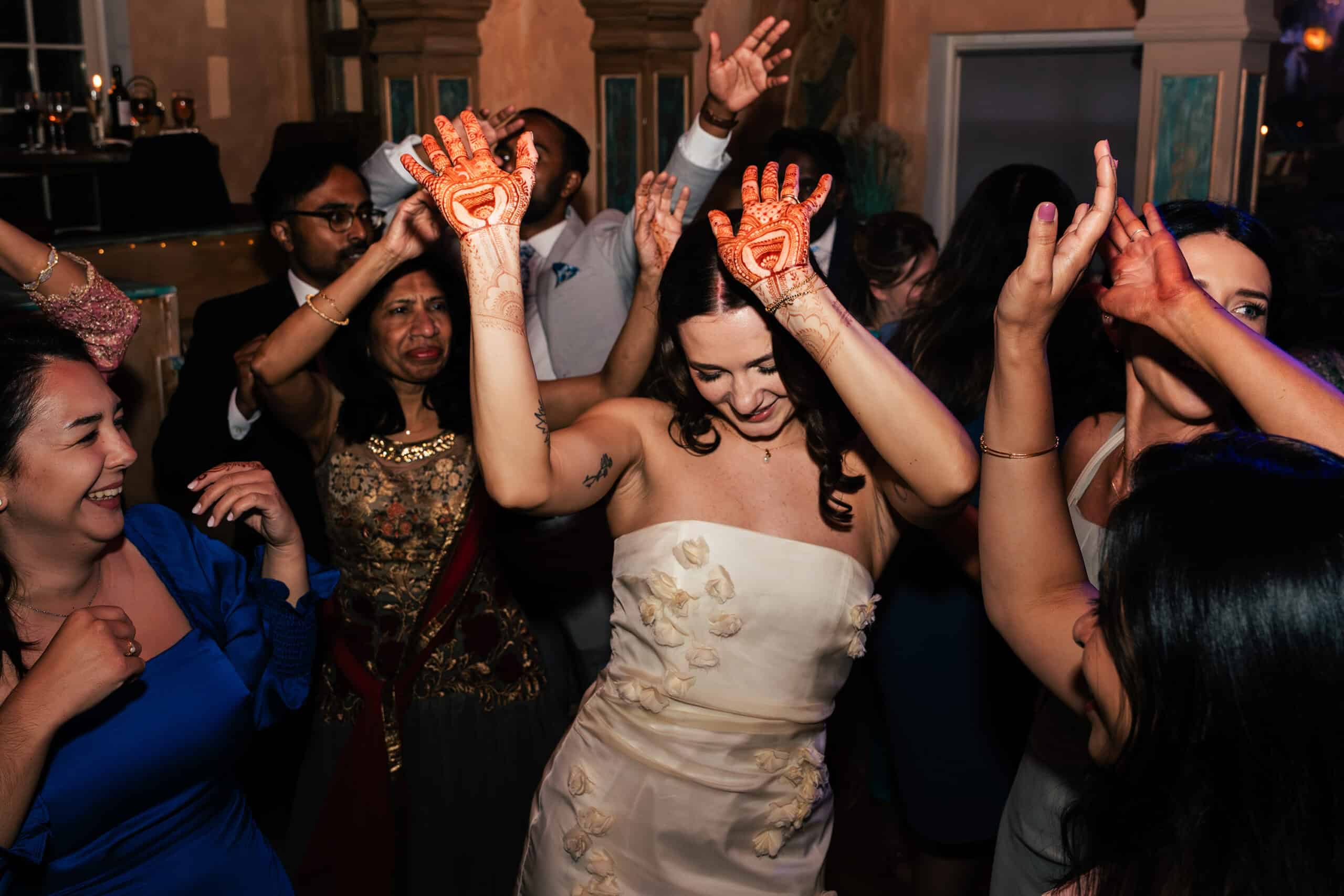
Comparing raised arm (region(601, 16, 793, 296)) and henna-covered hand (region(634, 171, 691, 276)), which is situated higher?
raised arm (region(601, 16, 793, 296))

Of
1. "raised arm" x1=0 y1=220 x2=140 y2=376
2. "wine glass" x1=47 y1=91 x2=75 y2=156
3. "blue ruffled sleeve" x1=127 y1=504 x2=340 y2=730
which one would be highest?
"wine glass" x1=47 y1=91 x2=75 y2=156

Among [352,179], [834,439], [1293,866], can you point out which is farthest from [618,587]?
[352,179]

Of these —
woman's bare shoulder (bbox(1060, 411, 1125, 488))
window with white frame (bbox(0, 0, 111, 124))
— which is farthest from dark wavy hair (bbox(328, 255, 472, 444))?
window with white frame (bbox(0, 0, 111, 124))

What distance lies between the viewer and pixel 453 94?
5.66 metres

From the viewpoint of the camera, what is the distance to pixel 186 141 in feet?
19.8

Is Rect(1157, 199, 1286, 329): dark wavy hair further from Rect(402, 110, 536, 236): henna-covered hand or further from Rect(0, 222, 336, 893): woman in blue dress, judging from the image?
Rect(0, 222, 336, 893): woman in blue dress

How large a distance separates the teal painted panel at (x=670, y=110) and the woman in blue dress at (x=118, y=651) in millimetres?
4419

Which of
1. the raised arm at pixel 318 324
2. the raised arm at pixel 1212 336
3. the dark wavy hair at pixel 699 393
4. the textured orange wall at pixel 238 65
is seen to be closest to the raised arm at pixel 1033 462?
the raised arm at pixel 1212 336

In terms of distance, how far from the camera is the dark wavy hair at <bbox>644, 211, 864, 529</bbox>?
5.61ft

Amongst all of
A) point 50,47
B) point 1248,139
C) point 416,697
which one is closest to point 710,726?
point 416,697

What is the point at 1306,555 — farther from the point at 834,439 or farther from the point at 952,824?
the point at 952,824

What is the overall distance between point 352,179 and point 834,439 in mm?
1754

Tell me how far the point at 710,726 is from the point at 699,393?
0.48 meters

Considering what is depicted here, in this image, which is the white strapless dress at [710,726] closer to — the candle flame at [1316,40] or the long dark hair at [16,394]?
the long dark hair at [16,394]
